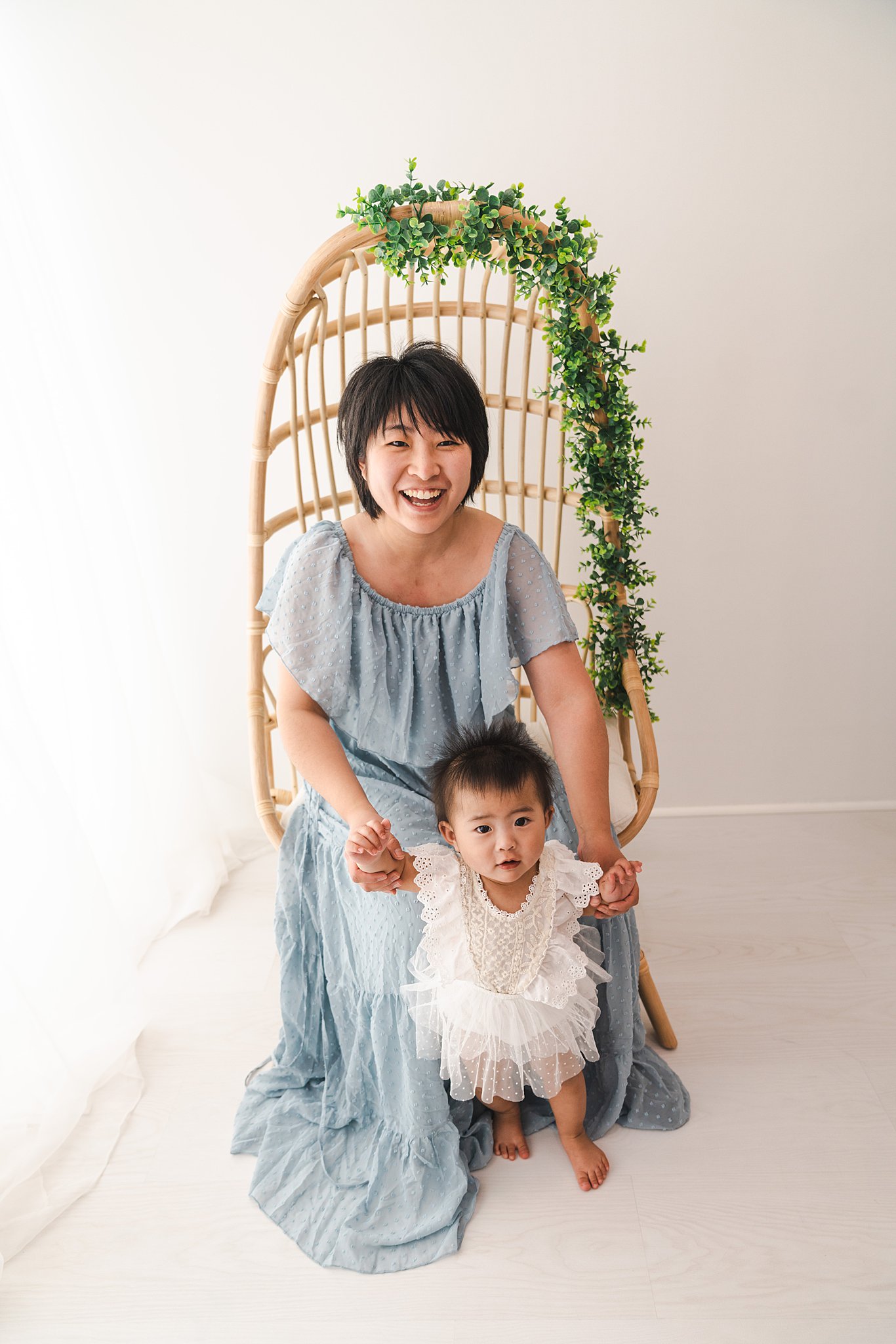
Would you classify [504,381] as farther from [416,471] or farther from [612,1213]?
[612,1213]

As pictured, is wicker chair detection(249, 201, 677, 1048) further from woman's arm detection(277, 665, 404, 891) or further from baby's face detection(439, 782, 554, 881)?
baby's face detection(439, 782, 554, 881)

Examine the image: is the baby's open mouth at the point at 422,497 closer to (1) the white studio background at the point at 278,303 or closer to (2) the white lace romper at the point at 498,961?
(2) the white lace romper at the point at 498,961

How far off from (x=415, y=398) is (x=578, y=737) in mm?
577

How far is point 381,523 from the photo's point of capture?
5.06 ft

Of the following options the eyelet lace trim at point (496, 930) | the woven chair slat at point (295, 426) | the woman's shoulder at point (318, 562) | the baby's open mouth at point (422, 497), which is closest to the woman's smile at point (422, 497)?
the baby's open mouth at point (422, 497)

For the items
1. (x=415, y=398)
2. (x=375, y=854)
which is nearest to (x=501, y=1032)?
(x=375, y=854)

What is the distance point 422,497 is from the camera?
1.42 metres

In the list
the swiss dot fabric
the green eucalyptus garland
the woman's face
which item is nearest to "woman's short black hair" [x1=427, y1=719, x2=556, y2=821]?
the swiss dot fabric

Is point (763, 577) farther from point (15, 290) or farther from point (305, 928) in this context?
point (15, 290)

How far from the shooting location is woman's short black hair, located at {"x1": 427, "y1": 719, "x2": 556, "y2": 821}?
4.32ft

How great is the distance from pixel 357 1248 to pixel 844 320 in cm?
203

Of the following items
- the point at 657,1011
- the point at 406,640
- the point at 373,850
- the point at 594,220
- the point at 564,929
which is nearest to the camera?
the point at 373,850

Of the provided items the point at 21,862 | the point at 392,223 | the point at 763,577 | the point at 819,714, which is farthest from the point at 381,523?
the point at 819,714

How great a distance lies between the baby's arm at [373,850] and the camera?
130cm
